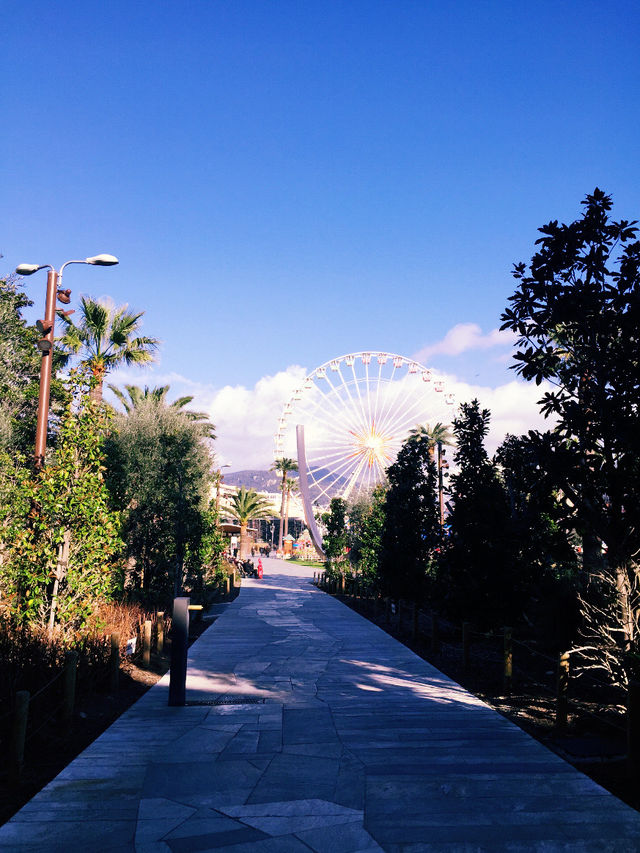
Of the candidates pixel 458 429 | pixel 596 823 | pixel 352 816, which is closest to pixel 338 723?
pixel 352 816

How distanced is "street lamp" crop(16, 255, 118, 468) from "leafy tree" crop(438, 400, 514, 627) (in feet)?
26.2

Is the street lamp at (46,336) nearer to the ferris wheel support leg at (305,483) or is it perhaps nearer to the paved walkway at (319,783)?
the paved walkway at (319,783)

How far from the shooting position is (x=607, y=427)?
7879mm

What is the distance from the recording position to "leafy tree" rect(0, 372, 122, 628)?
978 centimetres

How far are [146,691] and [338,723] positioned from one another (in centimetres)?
352

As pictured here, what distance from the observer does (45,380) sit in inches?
424

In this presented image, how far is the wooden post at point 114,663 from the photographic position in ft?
31.8

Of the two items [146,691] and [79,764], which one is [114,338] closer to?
[146,691]

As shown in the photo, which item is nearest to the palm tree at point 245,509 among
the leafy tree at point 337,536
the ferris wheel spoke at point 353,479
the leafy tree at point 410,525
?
the ferris wheel spoke at point 353,479

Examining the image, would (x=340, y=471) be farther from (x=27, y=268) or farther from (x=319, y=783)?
(x=319, y=783)

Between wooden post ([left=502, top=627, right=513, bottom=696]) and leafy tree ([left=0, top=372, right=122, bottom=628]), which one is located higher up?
leafy tree ([left=0, top=372, right=122, bottom=628])

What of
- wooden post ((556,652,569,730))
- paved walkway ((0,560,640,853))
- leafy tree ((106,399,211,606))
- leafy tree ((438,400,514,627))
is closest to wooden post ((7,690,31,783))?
paved walkway ((0,560,640,853))

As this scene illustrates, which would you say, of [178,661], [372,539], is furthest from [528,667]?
[372,539]

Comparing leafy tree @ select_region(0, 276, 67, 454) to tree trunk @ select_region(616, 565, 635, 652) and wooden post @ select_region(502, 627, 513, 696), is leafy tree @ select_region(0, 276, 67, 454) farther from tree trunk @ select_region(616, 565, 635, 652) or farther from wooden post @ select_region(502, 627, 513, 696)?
tree trunk @ select_region(616, 565, 635, 652)
